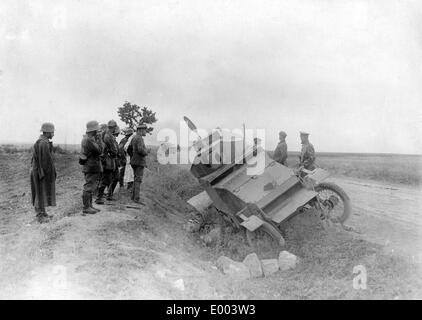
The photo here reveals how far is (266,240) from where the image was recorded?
23.7ft

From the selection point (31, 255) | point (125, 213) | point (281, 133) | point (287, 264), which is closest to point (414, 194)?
point (281, 133)

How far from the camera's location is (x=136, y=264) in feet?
18.0

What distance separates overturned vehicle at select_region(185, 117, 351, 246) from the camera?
282 inches

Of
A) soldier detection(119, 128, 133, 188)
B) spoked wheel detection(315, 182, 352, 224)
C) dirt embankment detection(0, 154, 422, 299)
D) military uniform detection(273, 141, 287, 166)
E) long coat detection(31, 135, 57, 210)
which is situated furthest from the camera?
military uniform detection(273, 141, 287, 166)

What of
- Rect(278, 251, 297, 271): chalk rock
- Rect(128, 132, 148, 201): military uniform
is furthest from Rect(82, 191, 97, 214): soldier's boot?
Rect(278, 251, 297, 271): chalk rock

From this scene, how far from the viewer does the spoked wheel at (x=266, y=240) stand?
698cm

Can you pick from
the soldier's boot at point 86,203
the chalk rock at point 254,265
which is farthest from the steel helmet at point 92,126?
the chalk rock at point 254,265

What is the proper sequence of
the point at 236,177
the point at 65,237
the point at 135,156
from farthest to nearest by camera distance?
the point at 135,156, the point at 236,177, the point at 65,237

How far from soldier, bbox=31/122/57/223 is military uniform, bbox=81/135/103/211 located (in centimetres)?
60

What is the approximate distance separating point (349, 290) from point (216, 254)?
284 cm

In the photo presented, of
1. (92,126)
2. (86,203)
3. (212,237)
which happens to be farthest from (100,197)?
(212,237)

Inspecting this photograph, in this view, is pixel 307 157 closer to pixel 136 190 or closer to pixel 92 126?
pixel 136 190

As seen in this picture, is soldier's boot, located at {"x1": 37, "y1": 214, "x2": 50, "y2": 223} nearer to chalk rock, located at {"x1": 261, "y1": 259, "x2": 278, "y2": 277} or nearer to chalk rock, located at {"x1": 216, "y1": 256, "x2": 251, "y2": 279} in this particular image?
chalk rock, located at {"x1": 216, "y1": 256, "x2": 251, "y2": 279}
